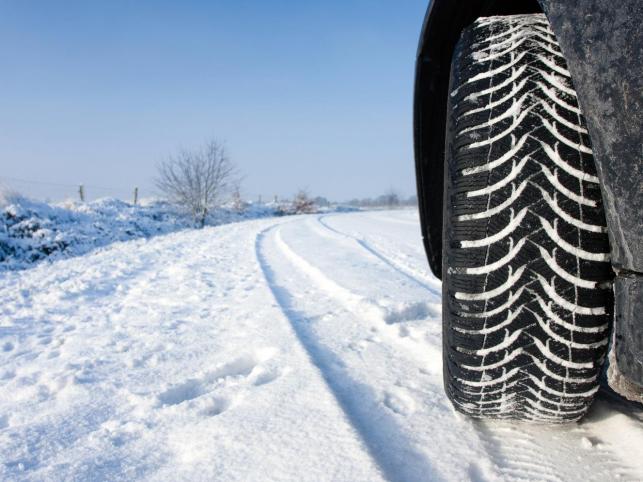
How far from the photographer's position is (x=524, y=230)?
0.86 metres

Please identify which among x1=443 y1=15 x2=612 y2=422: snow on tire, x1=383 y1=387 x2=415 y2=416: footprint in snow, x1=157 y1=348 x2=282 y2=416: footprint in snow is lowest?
x1=157 y1=348 x2=282 y2=416: footprint in snow

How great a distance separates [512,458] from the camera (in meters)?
0.93

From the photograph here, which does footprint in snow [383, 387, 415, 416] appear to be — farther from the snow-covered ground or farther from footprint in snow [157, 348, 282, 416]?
footprint in snow [157, 348, 282, 416]

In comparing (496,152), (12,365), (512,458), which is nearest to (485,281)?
(496,152)

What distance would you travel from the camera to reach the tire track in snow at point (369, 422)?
903 mm

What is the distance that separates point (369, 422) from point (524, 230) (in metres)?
0.65

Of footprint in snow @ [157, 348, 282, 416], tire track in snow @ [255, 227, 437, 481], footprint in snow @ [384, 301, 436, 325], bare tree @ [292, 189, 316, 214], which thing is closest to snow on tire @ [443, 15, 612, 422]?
tire track in snow @ [255, 227, 437, 481]

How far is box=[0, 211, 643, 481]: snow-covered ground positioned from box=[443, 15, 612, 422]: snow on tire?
0.51ft

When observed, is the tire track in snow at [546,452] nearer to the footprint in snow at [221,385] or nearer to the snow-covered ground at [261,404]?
the snow-covered ground at [261,404]

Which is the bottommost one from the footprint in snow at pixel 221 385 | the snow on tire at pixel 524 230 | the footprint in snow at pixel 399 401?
the footprint in snow at pixel 221 385

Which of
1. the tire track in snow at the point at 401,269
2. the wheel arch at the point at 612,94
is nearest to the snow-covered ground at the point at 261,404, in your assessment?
the tire track in snow at the point at 401,269

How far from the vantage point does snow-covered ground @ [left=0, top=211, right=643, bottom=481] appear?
3.01ft

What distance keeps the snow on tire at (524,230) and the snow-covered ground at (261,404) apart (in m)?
0.16

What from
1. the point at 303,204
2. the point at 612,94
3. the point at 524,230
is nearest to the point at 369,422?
the point at 524,230
